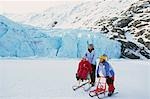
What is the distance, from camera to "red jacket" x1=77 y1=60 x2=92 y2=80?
31.8 ft

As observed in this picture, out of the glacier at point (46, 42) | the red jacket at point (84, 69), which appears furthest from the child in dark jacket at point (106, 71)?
the glacier at point (46, 42)

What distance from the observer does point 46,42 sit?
3036 centimetres

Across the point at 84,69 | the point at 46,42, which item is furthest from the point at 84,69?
the point at 46,42

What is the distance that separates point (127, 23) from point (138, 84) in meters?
35.2

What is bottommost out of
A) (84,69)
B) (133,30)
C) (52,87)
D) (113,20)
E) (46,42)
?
(52,87)

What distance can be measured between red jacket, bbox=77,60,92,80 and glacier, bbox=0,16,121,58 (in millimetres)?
18381

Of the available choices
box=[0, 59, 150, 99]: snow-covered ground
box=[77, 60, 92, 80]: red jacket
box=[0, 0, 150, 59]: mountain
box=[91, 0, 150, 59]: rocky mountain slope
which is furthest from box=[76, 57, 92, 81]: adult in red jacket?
box=[91, 0, 150, 59]: rocky mountain slope

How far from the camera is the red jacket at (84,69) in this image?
9703 mm

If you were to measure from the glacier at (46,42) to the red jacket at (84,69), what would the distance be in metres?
18.4

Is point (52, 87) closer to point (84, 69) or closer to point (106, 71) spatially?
point (84, 69)

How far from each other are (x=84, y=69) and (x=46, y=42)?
20745mm

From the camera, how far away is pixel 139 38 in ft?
127

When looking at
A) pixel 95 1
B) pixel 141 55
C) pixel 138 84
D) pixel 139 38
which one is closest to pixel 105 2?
pixel 95 1

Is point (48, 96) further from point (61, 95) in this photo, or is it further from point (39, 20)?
point (39, 20)
